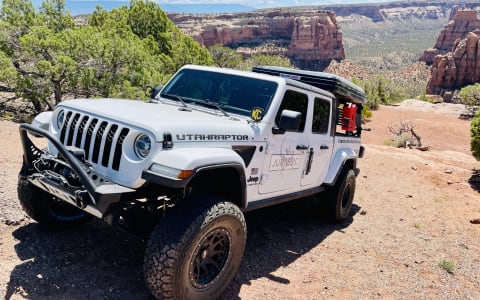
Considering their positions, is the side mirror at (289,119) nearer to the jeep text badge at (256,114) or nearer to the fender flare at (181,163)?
the jeep text badge at (256,114)

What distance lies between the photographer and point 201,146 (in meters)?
3.58

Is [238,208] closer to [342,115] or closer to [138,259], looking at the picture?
[138,259]

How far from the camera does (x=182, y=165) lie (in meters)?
3.18

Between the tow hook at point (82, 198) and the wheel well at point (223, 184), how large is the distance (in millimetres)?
957

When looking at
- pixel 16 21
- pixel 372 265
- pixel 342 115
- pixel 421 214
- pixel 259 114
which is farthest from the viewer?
pixel 16 21

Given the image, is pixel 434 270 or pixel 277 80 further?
pixel 434 270

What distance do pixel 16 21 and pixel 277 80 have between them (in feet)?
38.7

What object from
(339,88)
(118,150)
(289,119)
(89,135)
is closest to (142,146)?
(118,150)

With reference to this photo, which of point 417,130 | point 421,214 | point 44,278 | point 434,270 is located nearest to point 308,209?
point 434,270

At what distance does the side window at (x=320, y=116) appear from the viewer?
543 cm

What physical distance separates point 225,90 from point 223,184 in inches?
50.7

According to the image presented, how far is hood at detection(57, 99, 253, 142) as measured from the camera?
3.41m

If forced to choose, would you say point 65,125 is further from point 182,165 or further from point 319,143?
point 319,143

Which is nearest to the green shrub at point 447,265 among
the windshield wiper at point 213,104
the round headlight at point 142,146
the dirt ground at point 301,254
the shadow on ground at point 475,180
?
the dirt ground at point 301,254
